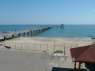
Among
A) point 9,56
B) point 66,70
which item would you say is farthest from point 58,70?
point 9,56

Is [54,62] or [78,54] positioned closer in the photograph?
[78,54]

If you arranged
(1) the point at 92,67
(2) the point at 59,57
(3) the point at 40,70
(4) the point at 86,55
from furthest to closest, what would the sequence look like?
(2) the point at 59,57
(3) the point at 40,70
(1) the point at 92,67
(4) the point at 86,55

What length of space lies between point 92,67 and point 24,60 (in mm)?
12357

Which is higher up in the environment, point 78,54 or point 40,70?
point 78,54

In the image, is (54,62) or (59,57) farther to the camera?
(59,57)

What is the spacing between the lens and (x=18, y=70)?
23.7m

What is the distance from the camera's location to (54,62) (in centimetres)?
2752

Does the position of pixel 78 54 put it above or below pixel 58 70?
above

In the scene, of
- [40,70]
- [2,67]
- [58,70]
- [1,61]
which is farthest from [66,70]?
[1,61]

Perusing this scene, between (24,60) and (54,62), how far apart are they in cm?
398

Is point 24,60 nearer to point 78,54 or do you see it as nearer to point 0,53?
point 0,53

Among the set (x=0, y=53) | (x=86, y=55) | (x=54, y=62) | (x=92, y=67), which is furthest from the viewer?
(x=0, y=53)

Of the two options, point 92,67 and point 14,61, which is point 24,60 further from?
point 92,67

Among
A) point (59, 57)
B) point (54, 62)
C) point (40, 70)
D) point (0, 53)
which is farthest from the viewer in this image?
point (0, 53)
